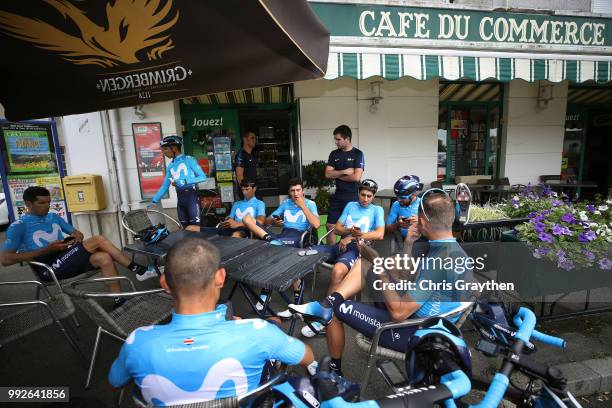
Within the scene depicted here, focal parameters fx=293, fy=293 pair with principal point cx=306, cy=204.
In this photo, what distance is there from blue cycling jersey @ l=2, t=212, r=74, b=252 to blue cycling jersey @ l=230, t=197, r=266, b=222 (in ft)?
6.25

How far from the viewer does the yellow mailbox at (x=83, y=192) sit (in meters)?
4.98

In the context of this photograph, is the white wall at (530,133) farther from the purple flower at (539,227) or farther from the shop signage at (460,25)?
the purple flower at (539,227)

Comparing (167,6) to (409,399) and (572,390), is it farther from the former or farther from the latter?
(572,390)

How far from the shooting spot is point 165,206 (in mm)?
5527

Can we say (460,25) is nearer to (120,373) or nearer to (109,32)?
(109,32)

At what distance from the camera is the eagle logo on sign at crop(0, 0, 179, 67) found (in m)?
1.62

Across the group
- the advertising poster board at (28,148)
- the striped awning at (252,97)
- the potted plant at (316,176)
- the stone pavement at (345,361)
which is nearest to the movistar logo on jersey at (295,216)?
the stone pavement at (345,361)

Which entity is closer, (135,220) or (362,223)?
(362,223)

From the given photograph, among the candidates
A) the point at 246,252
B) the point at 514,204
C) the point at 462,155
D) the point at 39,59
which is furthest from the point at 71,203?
the point at 462,155

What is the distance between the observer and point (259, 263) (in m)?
2.40

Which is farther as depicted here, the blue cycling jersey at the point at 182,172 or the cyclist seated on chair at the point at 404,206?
the blue cycling jersey at the point at 182,172

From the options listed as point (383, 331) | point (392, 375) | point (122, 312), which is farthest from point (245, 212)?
point (392, 375)

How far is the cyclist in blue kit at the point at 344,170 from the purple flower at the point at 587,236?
89.0 inches

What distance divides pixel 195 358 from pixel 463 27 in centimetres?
535
